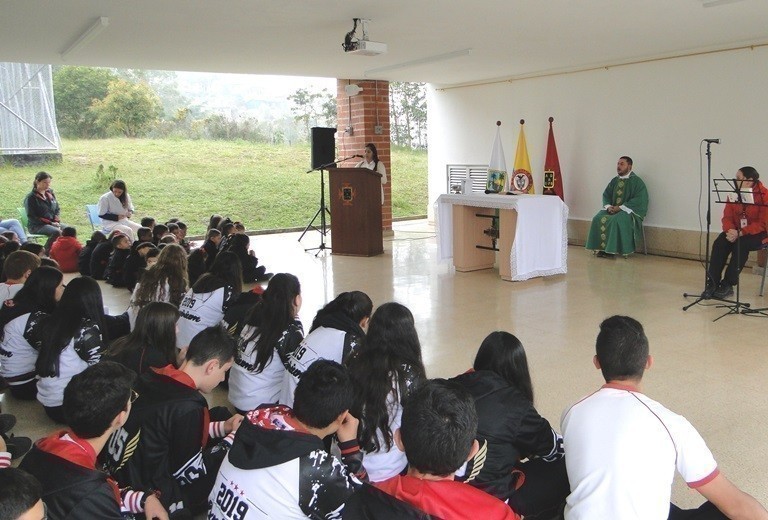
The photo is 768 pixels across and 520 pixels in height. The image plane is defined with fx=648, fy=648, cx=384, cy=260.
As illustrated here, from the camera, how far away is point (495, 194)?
7.04m

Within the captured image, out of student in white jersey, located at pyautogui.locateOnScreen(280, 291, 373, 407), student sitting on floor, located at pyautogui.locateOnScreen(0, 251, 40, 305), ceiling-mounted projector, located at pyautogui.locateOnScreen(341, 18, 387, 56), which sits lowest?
student in white jersey, located at pyautogui.locateOnScreen(280, 291, 373, 407)

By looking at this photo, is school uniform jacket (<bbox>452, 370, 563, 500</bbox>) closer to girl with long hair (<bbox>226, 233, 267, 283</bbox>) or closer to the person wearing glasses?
the person wearing glasses

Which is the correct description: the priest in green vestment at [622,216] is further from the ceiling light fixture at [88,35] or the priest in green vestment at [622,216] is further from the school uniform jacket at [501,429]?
the school uniform jacket at [501,429]

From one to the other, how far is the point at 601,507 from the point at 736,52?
719 centimetres

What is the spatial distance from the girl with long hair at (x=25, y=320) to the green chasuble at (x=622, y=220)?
6396 millimetres

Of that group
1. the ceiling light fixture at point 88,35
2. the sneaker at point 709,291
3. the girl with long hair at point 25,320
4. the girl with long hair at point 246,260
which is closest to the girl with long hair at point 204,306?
the girl with long hair at point 25,320

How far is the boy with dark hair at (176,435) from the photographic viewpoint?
2.18 meters

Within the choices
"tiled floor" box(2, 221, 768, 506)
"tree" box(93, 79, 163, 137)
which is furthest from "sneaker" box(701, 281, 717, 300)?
"tree" box(93, 79, 163, 137)

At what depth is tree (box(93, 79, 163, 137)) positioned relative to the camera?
497 inches

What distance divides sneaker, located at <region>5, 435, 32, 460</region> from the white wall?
23.9 feet

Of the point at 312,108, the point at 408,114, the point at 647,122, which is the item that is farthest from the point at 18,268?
the point at 408,114

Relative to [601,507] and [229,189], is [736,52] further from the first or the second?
[229,189]

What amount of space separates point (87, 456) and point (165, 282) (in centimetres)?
249

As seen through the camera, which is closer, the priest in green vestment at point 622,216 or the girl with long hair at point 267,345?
the girl with long hair at point 267,345
